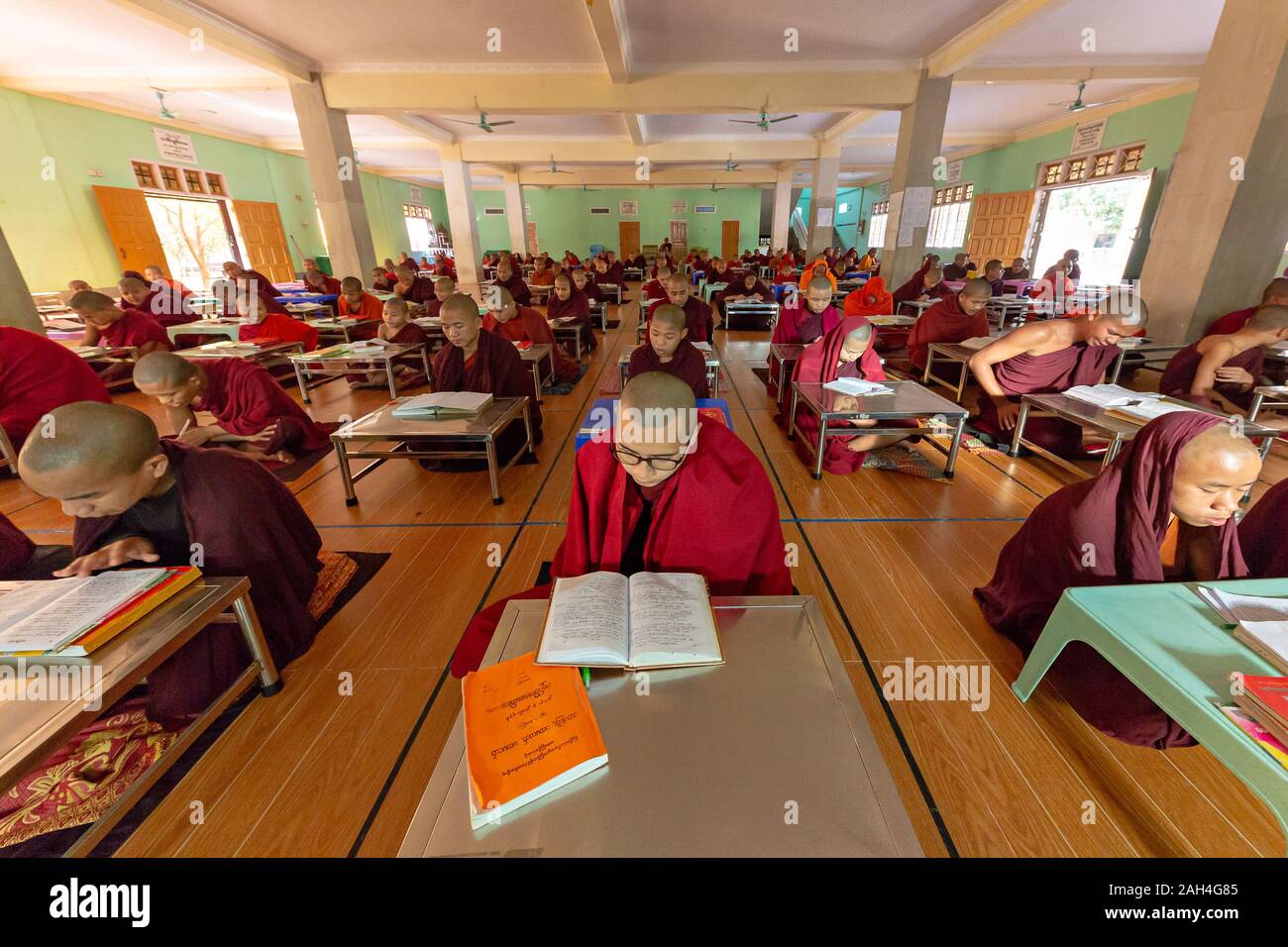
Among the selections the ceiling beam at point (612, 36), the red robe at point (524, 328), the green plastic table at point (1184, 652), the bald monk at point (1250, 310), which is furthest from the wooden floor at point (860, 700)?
the ceiling beam at point (612, 36)

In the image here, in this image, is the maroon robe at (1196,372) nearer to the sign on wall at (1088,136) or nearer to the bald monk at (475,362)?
the bald monk at (475,362)

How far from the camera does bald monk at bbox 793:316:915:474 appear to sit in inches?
181

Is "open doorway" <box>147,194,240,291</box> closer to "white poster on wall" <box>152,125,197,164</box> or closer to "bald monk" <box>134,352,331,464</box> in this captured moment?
"white poster on wall" <box>152,125,197,164</box>

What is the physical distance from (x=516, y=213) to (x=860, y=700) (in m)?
22.6

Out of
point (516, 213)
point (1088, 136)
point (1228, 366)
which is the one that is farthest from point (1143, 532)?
point (516, 213)

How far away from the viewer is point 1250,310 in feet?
16.5

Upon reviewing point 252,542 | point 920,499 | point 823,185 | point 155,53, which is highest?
point 155,53

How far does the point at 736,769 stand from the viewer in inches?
43.8

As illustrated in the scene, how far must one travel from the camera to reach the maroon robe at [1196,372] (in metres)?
4.68

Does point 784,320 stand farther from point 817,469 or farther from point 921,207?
point 921,207

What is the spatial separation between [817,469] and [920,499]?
81 centimetres

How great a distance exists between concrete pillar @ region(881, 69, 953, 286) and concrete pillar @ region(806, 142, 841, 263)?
5896 millimetres

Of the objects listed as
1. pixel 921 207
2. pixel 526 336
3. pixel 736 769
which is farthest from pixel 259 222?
pixel 736 769

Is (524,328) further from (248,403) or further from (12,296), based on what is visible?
(12,296)
